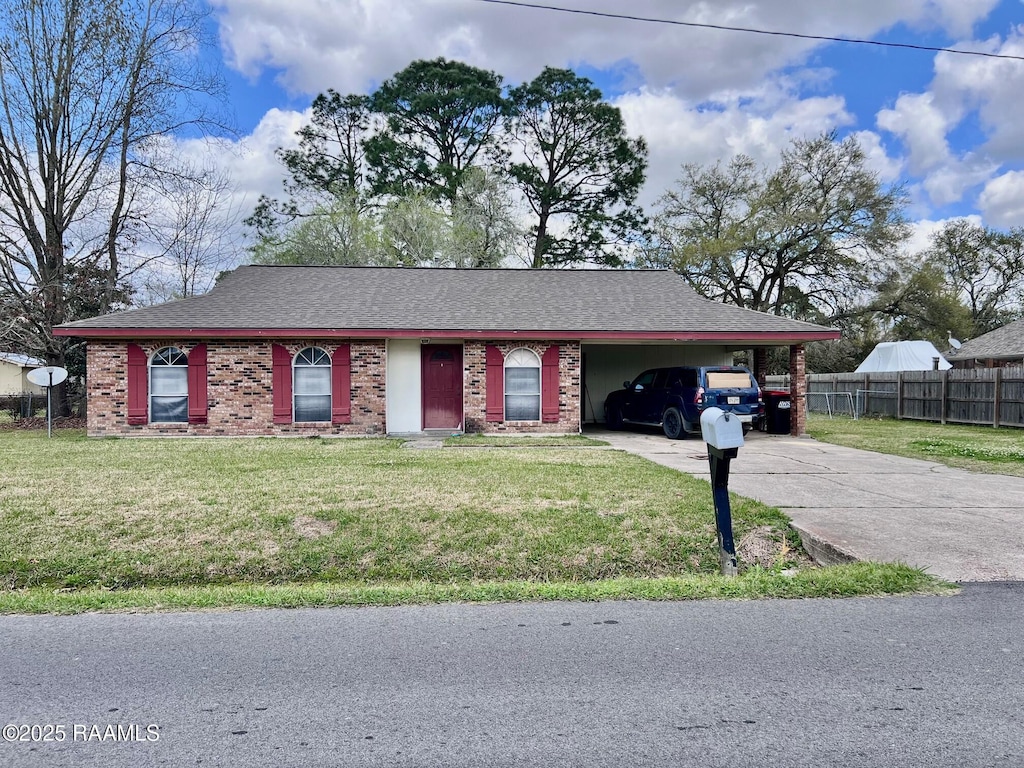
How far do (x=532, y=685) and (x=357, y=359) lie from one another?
12.2 m

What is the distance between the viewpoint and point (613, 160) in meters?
36.8

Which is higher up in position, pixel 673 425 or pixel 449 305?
pixel 449 305

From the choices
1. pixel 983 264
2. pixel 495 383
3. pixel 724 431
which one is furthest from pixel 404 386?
pixel 983 264

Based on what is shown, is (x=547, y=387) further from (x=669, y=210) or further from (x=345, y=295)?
(x=669, y=210)

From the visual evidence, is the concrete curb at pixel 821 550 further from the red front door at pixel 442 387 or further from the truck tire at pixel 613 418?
the truck tire at pixel 613 418

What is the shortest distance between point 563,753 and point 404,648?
137cm

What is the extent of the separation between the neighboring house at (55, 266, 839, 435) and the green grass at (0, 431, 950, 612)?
613cm

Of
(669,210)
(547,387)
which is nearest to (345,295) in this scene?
(547,387)

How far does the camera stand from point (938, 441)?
13695 mm

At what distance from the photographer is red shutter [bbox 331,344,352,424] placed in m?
14.6

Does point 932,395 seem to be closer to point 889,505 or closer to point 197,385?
point 889,505

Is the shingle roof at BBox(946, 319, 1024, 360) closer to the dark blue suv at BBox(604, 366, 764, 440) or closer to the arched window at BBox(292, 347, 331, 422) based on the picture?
the dark blue suv at BBox(604, 366, 764, 440)

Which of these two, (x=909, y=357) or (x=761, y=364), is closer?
(x=761, y=364)

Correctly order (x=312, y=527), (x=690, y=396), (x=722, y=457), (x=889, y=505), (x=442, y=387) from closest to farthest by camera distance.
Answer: (x=722, y=457), (x=312, y=527), (x=889, y=505), (x=690, y=396), (x=442, y=387)
